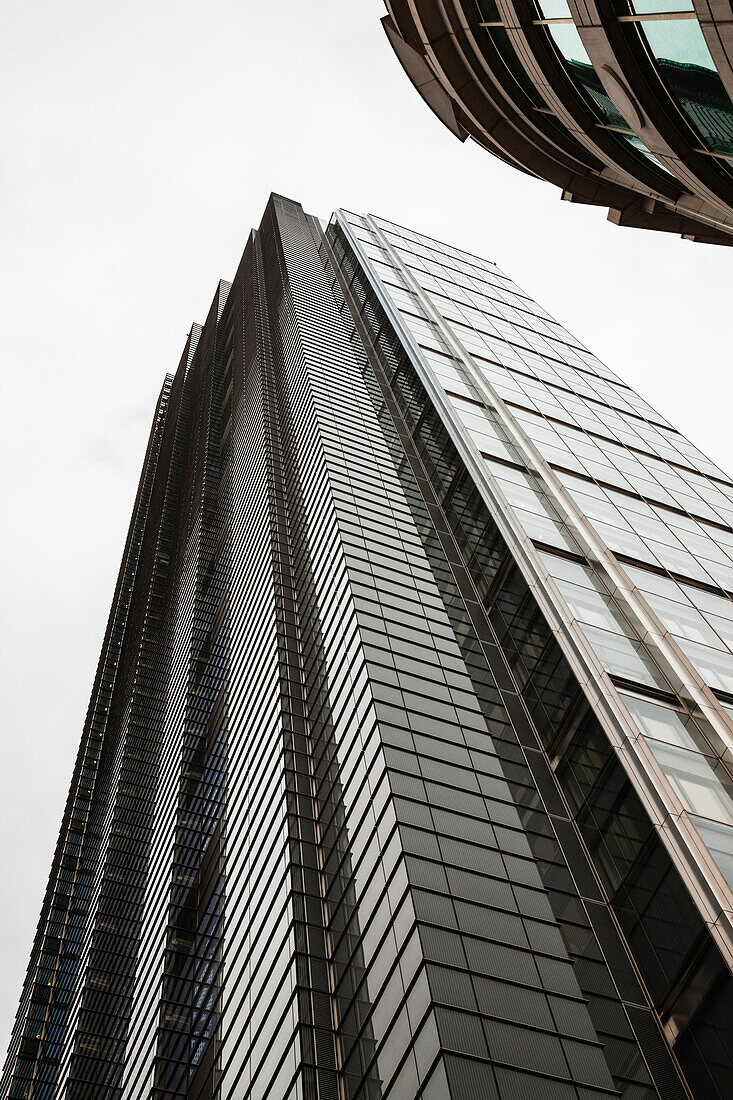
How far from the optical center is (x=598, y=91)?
18.9m

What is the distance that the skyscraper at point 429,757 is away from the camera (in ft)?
76.2

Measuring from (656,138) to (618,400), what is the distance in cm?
4463

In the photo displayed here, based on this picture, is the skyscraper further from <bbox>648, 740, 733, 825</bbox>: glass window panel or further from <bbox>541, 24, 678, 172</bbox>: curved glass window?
<bbox>541, 24, 678, 172</bbox>: curved glass window

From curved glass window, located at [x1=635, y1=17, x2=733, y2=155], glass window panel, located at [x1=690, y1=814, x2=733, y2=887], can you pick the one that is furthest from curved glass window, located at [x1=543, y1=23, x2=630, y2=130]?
glass window panel, located at [x1=690, y1=814, x2=733, y2=887]

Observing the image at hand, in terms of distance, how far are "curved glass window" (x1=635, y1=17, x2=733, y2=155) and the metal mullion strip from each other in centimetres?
1429

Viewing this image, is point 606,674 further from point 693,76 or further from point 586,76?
point 693,76

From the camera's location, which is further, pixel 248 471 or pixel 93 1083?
pixel 248 471

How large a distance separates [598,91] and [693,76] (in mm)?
3996

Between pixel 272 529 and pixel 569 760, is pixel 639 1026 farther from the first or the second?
pixel 272 529

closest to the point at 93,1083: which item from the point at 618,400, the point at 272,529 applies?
the point at 272,529

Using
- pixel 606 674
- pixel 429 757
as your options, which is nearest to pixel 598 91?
pixel 606 674

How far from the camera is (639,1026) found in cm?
2283

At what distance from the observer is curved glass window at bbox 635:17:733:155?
14.4 metres

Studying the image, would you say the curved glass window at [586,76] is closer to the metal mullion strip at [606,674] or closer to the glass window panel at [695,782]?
the metal mullion strip at [606,674]
